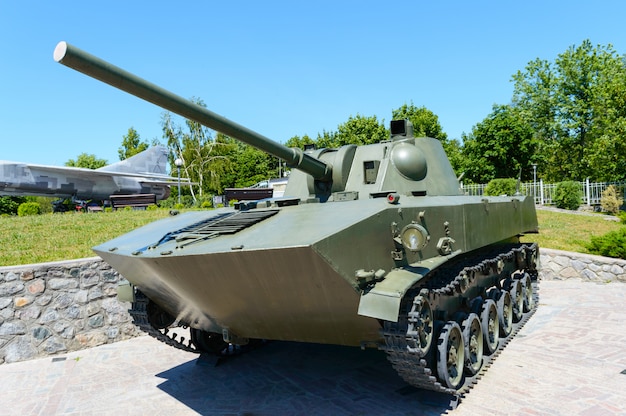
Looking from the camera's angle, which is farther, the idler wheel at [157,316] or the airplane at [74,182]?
the airplane at [74,182]

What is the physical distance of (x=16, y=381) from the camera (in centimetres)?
632

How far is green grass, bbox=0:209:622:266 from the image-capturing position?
9.05 m

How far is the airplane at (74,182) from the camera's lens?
2470cm

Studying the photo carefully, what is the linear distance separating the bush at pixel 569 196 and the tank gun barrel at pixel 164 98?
71.7ft

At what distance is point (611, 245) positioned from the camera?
37.8 ft

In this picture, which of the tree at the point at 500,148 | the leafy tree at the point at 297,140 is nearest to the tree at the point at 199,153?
the leafy tree at the point at 297,140

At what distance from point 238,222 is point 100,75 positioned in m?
1.87

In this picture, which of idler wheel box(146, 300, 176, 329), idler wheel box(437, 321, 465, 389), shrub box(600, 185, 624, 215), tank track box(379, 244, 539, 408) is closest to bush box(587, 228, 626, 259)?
tank track box(379, 244, 539, 408)

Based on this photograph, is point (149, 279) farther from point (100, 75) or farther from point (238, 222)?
point (100, 75)

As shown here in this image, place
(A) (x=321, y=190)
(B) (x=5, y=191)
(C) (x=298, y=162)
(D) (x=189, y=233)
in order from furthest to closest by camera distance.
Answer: (B) (x=5, y=191)
(A) (x=321, y=190)
(C) (x=298, y=162)
(D) (x=189, y=233)

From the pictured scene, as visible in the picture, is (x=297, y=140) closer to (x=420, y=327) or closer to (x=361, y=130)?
(x=361, y=130)

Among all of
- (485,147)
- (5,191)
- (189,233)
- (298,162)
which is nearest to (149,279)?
(189,233)

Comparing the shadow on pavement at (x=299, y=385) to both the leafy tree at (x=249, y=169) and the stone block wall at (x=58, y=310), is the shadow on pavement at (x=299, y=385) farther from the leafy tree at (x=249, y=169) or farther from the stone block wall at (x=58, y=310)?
the leafy tree at (x=249, y=169)

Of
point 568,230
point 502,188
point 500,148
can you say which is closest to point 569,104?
point 500,148
